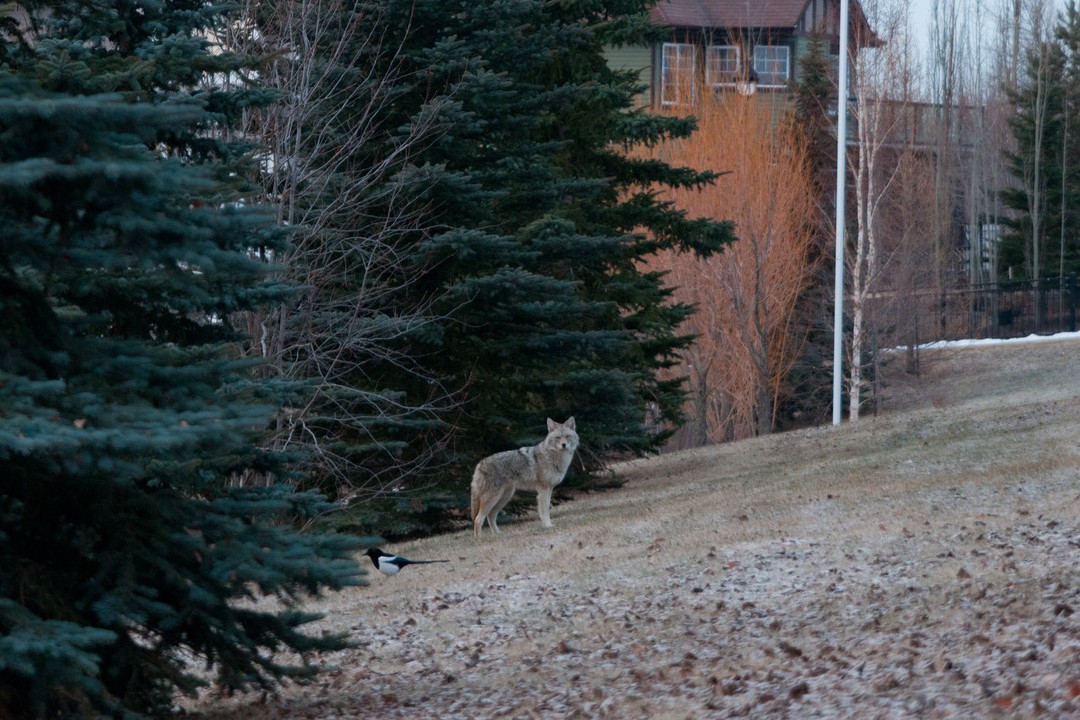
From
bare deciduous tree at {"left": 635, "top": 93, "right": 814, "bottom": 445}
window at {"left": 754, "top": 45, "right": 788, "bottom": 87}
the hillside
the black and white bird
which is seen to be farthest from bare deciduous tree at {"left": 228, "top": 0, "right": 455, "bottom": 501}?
window at {"left": 754, "top": 45, "right": 788, "bottom": 87}

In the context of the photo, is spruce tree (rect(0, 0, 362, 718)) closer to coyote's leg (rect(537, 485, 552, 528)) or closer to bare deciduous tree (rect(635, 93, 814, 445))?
coyote's leg (rect(537, 485, 552, 528))

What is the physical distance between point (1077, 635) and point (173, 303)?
600 centimetres

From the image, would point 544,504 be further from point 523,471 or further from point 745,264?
point 745,264

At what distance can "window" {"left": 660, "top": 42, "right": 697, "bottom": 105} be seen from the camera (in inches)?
1486

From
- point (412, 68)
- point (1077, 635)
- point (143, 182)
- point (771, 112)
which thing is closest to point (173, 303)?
point (143, 182)

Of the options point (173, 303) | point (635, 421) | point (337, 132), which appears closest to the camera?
point (173, 303)

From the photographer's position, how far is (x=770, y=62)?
47250 mm

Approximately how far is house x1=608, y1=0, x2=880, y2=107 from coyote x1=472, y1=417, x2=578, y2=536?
21.7 metres

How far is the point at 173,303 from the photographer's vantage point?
8.45 meters

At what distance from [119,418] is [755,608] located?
5939 mm

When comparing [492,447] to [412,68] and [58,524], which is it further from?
[58,524]

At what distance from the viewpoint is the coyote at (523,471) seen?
1712 cm

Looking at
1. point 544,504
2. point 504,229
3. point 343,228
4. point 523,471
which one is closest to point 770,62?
point 504,229

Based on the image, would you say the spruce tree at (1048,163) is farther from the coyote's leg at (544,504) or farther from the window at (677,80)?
the coyote's leg at (544,504)
